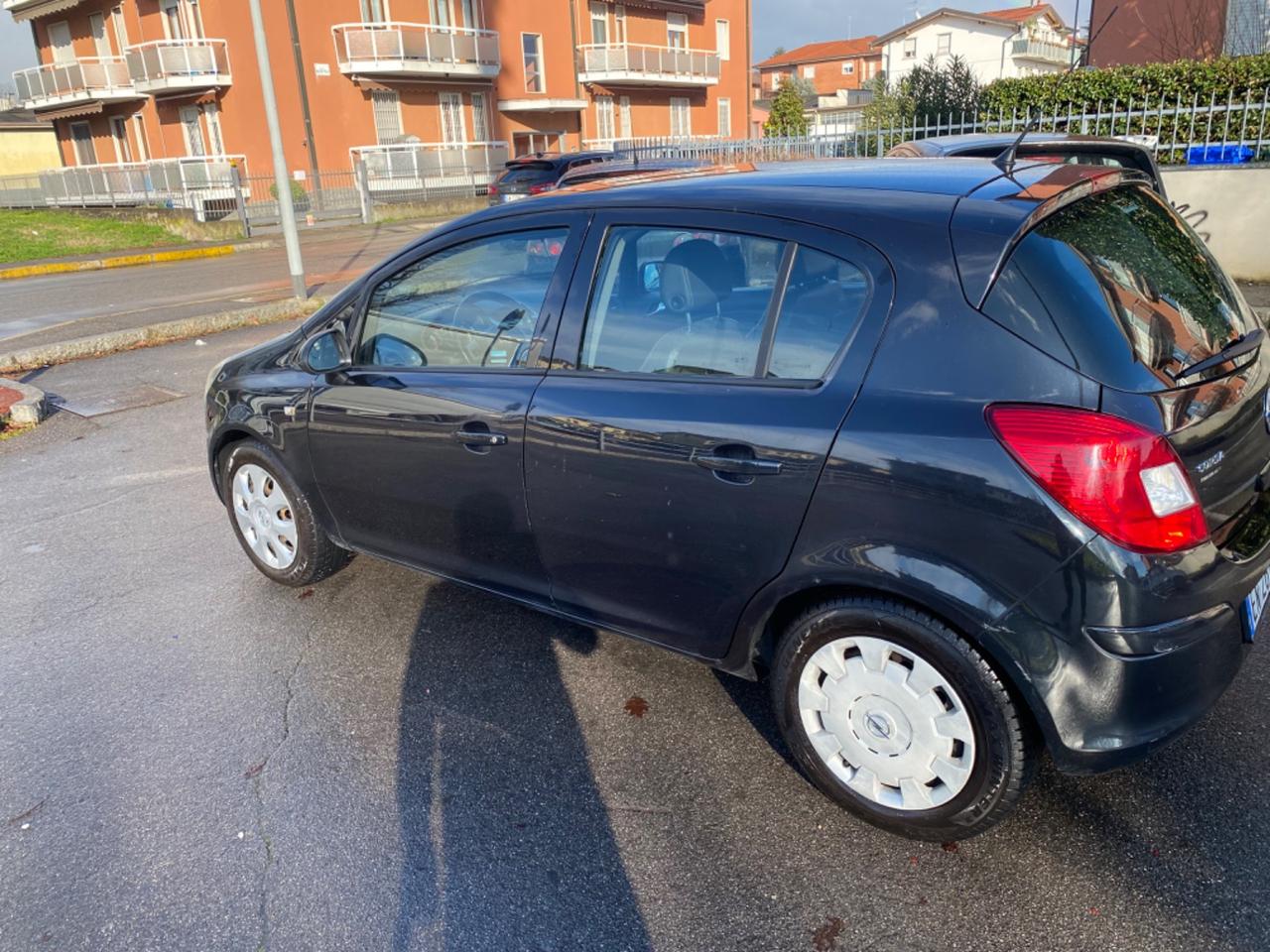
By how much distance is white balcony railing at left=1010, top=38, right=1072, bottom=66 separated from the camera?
63.5 m

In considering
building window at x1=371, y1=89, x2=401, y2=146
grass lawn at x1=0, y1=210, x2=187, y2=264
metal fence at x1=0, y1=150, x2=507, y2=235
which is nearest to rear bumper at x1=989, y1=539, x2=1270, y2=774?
grass lawn at x1=0, y1=210, x2=187, y2=264

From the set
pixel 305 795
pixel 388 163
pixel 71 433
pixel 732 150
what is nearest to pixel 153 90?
pixel 388 163

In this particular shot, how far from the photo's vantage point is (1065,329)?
2.27m

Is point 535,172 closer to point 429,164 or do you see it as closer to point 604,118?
point 429,164

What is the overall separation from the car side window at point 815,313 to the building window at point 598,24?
39292 millimetres

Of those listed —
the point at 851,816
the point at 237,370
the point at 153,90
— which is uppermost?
the point at 153,90

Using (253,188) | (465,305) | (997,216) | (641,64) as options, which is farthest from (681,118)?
(997,216)

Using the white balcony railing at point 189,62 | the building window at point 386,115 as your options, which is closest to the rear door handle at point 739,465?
the building window at point 386,115

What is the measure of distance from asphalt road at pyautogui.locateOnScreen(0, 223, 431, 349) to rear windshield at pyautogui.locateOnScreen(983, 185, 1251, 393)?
8.70m

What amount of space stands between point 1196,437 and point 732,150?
17860 mm

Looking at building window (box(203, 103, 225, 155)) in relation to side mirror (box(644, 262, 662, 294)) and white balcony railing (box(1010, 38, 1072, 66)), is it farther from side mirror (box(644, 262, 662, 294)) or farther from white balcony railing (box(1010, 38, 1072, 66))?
white balcony railing (box(1010, 38, 1072, 66))

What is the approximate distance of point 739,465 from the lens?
8.63 feet

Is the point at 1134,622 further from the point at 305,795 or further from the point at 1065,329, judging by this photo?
the point at 305,795

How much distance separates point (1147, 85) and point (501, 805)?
38.4 feet
